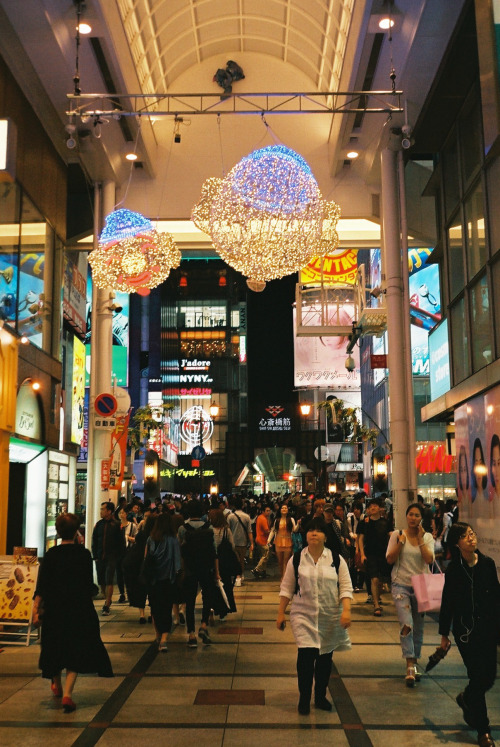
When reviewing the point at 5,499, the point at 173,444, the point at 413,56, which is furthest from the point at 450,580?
the point at 173,444

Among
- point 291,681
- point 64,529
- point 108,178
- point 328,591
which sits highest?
point 108,178

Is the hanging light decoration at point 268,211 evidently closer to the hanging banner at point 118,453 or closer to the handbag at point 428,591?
the handbag at point 428,591

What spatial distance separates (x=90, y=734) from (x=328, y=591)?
2.06 m

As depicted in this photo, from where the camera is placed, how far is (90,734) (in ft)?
18.1

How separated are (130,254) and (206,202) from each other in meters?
1.56

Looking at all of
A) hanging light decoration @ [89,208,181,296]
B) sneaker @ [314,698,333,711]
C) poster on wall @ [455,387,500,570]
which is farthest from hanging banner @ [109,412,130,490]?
sneaker @ [314,698,333,711]

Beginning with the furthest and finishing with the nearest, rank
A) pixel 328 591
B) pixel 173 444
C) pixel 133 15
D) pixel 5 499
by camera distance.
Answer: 1. pixel 173 444
2. pixel 133 15
3. pixel 5 499
4. pixel 328 591

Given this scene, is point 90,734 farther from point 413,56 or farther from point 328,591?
point 413,56

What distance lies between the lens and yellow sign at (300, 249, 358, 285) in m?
19.9

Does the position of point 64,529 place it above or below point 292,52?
below

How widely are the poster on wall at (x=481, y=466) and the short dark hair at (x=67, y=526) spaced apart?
6874 mm

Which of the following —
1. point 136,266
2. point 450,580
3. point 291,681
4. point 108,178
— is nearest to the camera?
point 450,580

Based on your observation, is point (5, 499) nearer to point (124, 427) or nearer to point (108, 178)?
point (124, 427)

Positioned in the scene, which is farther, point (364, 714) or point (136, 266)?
point (136, 266)
